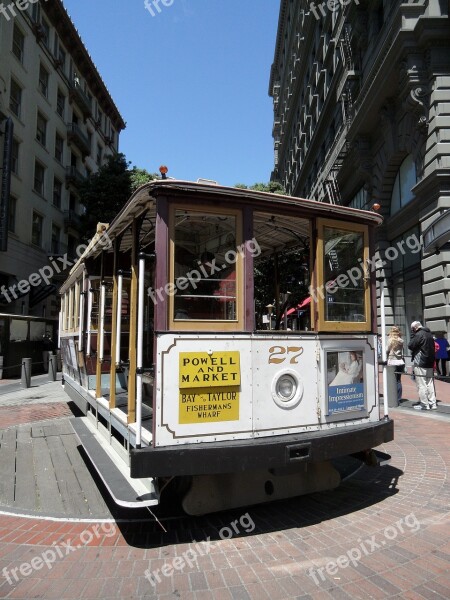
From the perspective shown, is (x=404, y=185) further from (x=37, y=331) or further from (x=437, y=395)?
(x=37, y=331)

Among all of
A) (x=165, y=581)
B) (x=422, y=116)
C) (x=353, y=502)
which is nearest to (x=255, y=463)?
(x=165, y=581)

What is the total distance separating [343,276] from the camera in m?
4.58

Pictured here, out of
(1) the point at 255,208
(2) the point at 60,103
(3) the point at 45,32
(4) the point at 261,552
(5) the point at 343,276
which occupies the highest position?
(3) the point at 45,32

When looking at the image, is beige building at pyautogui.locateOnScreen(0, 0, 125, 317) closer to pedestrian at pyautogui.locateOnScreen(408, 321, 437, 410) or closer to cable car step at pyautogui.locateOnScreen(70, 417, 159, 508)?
cable car step at pyautogui.locateOnScreen(70, 417, 159, 508)

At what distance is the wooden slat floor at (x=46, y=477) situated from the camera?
4410 mm

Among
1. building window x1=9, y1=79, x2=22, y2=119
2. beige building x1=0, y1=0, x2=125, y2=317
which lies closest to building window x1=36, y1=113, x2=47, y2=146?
beige building x1=0, y1=0, x2=125, y2=317

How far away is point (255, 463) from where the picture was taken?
139 inches

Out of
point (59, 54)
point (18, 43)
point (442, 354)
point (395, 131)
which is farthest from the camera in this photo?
point (59, 54)

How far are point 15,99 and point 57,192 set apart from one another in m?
6.26

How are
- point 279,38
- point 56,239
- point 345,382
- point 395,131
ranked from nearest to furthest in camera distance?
point 345,382
point 395,131
point 56,239
point 279,38

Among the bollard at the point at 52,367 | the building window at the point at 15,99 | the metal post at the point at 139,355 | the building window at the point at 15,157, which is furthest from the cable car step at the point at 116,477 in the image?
the building window at the point at 15,99

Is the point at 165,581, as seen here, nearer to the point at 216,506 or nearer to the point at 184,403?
the point at 216,506

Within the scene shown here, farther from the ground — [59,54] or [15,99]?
[59,54]

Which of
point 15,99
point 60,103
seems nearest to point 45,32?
point 60,103
